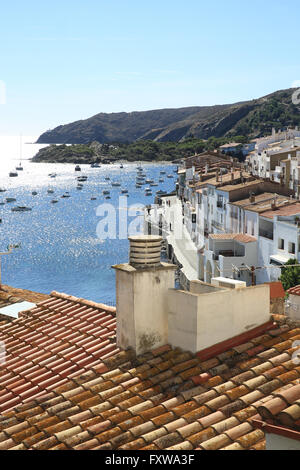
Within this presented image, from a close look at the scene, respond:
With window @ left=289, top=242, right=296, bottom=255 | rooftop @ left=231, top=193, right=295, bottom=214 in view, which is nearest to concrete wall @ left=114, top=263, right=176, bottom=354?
window @ left=289, top=242, right=296, bottom=255

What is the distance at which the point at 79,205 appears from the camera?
114 metres

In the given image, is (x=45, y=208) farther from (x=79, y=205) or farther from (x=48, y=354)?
(x=48, y=354)

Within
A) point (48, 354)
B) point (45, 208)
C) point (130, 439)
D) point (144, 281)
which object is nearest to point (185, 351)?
point (144, 281)

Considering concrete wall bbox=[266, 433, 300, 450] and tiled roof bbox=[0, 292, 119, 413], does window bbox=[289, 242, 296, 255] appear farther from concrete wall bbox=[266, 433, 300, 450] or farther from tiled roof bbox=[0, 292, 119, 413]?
concrete wall bbox=[266, 433, 300, 450]

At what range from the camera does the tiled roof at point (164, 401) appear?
17.0ft

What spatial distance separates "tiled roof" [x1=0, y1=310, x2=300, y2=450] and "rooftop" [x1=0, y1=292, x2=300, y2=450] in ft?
0.03

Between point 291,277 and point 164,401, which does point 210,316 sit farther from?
point 291,277

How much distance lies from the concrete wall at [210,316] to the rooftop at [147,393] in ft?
0.42

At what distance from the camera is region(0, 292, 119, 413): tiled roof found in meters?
7.25

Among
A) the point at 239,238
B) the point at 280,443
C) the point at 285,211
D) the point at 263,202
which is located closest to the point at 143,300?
the point at 280,443

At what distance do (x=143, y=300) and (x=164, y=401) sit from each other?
4.59 feet

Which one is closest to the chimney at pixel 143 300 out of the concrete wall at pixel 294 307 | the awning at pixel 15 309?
the concrete wall at pixel 294 307

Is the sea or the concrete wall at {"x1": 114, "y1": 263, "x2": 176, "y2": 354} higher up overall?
the concrete wall at {"x1": 114, "y1": 263, "x2": 176, "y2": 354}

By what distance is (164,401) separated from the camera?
5977mm
